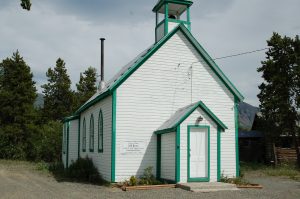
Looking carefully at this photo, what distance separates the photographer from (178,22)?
71.8 feet

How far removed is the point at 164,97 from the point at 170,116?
3.14 ft

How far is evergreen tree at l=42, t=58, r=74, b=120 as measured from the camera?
174 ft

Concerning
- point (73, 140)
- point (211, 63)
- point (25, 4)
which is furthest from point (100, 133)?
point (25, 4)

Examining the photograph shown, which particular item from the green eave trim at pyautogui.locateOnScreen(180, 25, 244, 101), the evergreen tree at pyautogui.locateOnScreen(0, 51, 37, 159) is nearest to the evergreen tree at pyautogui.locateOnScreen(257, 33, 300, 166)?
the green eave trim at pyautogui.locateOnScreen(180, 25, 244, 101)

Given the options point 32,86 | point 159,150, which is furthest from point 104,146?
point 32,86

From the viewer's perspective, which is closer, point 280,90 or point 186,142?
point 186,142

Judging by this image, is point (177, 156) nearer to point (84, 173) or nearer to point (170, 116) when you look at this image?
point (170, 116)

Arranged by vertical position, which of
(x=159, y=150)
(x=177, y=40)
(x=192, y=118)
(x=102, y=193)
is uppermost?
(x=177, y=40)

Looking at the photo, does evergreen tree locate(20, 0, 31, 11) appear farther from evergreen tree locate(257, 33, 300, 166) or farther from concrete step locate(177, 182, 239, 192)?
evergreen tree locate(257, 33, 300, 166)

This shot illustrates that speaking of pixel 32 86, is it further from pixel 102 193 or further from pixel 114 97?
pixel 102 193

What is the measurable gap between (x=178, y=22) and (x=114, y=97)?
5627 mm

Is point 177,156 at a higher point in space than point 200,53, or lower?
lower

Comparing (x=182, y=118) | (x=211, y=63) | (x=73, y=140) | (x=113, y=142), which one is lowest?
(x=73, y=140)

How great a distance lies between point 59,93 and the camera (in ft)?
176
